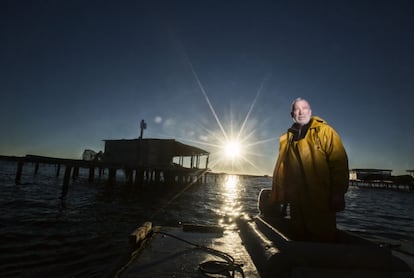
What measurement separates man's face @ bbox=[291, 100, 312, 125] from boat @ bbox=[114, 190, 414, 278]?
1503 millimetres

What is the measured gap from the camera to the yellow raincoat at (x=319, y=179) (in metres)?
2.63

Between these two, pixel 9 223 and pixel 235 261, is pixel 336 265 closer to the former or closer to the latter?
pixel 235 261

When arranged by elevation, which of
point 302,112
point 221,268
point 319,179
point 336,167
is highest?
point 302,112

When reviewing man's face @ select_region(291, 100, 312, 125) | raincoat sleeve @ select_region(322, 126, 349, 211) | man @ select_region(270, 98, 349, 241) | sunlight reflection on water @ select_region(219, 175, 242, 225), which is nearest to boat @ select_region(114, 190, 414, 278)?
man @ select_region(270, 98, 349, 241)

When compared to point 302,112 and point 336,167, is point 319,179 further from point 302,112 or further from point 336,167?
point 302,112

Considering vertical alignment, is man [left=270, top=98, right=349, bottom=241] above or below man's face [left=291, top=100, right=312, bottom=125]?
below

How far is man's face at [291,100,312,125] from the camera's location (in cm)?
297

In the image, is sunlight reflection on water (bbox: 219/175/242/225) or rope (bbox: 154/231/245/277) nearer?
Result: rope (bbox: 154/231/245/277)

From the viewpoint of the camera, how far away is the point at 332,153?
2662 mm

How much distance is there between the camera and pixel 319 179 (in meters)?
2.70

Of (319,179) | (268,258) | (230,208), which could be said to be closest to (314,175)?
(319,179)

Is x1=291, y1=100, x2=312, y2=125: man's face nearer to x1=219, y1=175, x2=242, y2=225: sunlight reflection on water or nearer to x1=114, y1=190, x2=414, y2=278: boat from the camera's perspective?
x1=114, y1=190, x2=414, y2=278: boat

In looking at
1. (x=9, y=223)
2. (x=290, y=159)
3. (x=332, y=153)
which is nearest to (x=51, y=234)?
(x=9, y=223)

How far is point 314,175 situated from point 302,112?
2.75 ft
